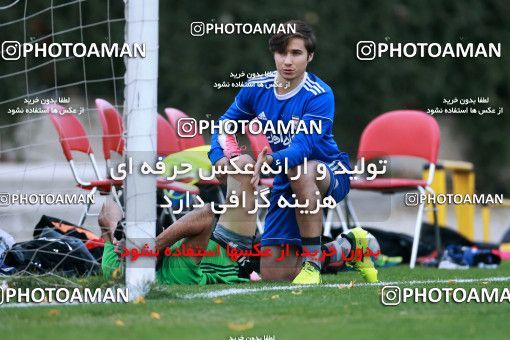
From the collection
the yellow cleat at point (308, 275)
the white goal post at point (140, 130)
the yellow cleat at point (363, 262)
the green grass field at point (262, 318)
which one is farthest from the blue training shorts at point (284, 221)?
the white goal post at point (140, 130)

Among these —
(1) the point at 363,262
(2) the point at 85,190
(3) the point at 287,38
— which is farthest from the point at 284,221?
(2) the point at 85,190


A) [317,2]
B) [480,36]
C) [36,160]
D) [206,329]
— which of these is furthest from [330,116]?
[480,36]

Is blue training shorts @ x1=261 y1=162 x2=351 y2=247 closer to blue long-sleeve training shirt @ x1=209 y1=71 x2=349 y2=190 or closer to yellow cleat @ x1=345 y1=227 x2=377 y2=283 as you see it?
blue long-sleeve training shirt @ x1=209 y1=71 x2=349 y2=190

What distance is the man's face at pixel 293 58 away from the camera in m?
7.51

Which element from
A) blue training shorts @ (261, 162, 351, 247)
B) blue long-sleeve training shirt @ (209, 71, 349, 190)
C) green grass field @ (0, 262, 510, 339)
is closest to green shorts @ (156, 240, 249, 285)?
blue training shorts @ (261, 162, 351, 247)

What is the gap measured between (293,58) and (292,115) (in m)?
0.33

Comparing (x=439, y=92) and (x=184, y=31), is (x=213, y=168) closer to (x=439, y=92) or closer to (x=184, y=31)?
(x=184, y=31)

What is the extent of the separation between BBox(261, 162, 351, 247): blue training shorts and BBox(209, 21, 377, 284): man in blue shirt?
0.01 meters

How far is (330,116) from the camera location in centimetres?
758

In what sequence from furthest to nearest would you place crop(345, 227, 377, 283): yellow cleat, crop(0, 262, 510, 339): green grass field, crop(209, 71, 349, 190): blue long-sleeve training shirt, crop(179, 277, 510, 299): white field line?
crop(345, 227, 377, 283): yellow cleat, crop(209, 71, 349, 190): blue long-sleeve training shirt, crop(179, 277, 510, 299): white field line, crop(0, 262, 510, 339): green grass field

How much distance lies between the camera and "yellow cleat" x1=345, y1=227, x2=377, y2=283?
7699mm

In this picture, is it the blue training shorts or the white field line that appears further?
the blue training shorts

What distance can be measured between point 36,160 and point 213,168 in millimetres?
9885

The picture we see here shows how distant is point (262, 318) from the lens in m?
5.69
